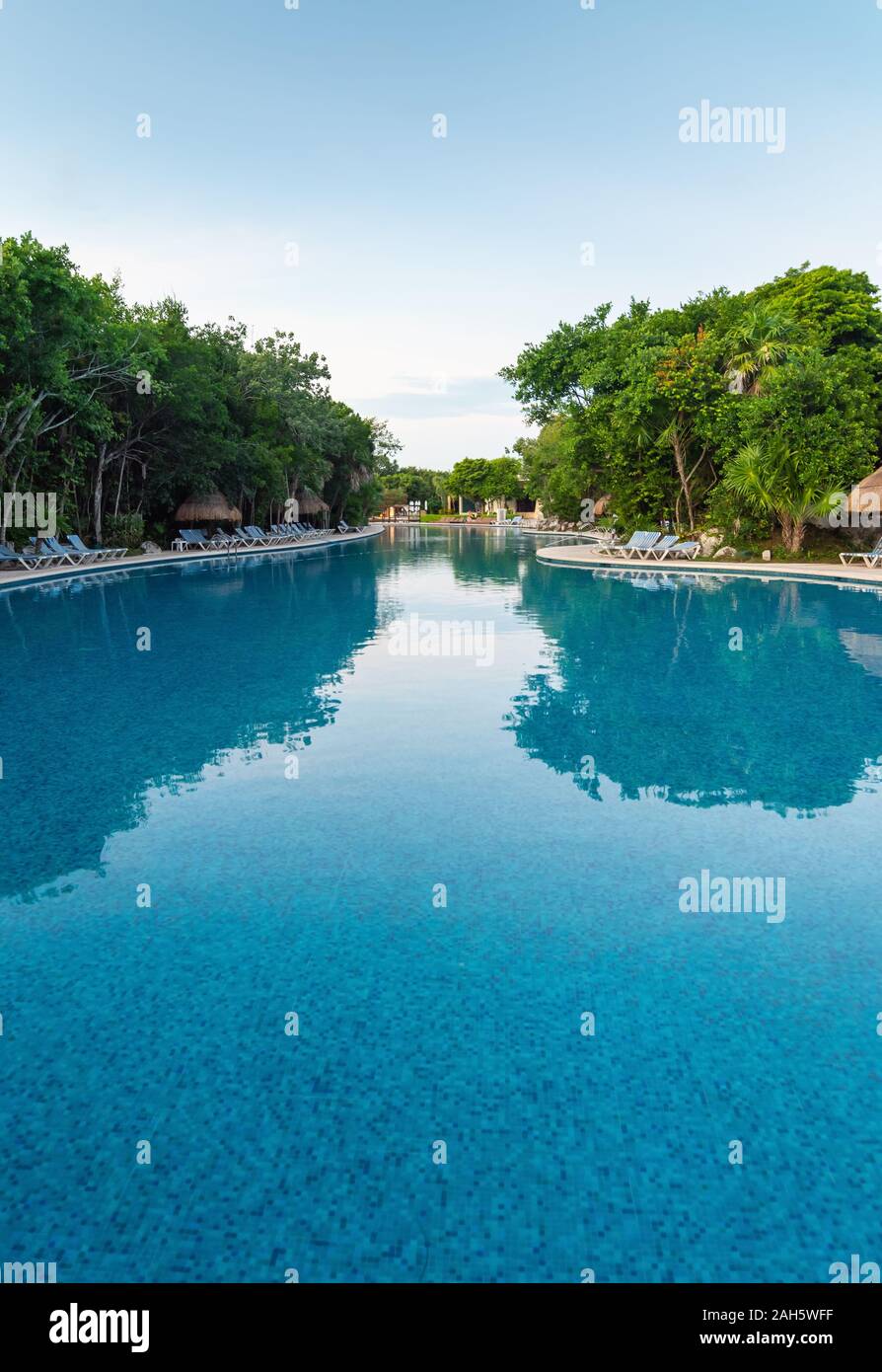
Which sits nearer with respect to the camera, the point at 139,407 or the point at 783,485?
the point at 783,485

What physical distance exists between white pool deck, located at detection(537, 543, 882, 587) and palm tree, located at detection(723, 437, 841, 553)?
1.50 meters

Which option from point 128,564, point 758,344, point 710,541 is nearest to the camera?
point 128,564

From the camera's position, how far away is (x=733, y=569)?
21.8 meters

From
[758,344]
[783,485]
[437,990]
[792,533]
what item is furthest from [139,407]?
[437,990]

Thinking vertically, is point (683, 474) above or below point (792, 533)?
above

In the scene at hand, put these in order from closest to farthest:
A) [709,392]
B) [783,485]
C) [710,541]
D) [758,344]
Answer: [783,485] → [758,344] → [709,392] → [710,541]

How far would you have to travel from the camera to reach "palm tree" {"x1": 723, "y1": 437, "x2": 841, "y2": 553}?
22.2 metres

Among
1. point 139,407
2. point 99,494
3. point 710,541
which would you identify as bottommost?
point 710,541

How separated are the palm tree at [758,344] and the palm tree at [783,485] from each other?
2.82 metres

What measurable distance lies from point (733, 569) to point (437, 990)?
2051 centimetres

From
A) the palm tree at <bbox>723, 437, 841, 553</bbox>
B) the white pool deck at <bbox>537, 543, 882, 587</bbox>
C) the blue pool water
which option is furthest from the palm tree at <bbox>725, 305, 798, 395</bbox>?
the blue pool water

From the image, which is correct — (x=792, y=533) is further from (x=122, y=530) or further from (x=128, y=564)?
(x=122, y=530)

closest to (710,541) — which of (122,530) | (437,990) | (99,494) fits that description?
(122,530)
